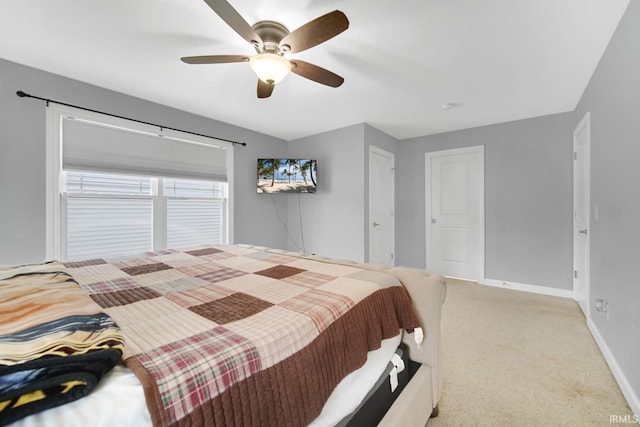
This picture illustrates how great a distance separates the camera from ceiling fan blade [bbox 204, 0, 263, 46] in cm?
126

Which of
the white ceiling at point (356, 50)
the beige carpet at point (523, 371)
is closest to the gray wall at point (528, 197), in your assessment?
the white ceiling at point (356, 50)

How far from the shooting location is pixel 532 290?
11.2 feet

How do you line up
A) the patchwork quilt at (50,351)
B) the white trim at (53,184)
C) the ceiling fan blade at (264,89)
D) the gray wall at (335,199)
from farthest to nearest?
the gray wall at (335,199) < the white trim at (53,184) < the ceiling fan blade at (264,89) < the patchwork quilt at (50,351)

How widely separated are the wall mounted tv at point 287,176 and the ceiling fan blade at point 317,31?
7.54ft

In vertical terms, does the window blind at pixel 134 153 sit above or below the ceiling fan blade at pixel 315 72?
below

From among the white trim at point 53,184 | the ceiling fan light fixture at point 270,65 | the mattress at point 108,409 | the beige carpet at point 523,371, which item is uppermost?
the ceiling fan light fixture at point 270,65

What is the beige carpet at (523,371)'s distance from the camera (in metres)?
1.43

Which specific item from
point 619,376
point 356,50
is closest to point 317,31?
point 356,50

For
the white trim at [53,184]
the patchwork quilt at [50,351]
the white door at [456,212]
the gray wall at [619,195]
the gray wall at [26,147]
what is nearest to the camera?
the patchwork quilt at [50,351]

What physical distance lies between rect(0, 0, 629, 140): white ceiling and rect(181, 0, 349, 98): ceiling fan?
0.35ft

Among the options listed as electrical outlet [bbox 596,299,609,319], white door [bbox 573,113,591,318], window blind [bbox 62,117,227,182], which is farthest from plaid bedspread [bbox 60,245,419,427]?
white door [bbox 573,113,591,318]

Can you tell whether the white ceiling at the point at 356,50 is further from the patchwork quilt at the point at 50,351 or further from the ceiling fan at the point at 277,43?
the patchwork quilt at the point at 50,351

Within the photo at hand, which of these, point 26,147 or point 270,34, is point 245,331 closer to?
point 270,34

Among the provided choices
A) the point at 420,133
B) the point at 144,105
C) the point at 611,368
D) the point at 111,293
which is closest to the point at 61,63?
the point at 144,105
